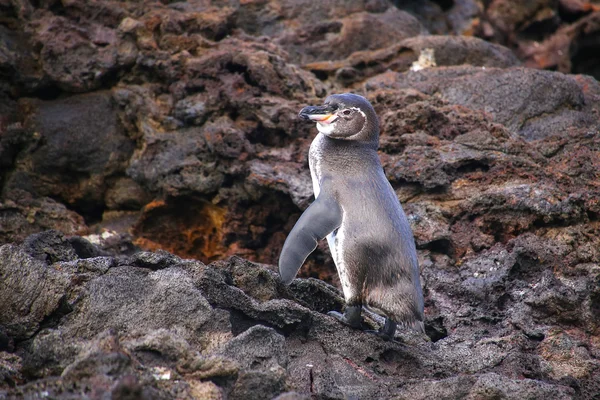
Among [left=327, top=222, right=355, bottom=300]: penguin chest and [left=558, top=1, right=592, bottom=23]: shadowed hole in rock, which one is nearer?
[left=327, top=222, right=355, bottom=300]: penguin chest

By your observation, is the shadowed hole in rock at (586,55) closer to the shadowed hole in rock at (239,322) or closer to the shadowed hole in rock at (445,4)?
the shadowed hole in rock at (445,4)

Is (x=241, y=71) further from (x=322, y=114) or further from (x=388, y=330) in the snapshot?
(x=388, y=330)

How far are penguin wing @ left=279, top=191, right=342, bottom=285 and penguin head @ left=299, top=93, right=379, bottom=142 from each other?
0.68 m

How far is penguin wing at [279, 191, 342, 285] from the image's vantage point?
5.22 metres

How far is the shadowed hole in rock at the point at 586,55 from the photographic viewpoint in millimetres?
13547

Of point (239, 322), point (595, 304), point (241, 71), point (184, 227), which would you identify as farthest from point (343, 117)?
point (184, 227)

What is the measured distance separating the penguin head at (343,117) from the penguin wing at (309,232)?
2.23 ft

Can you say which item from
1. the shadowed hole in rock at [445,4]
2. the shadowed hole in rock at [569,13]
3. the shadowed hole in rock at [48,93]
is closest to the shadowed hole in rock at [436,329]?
the shadowed hole in rock at [48,93]

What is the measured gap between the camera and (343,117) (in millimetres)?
5805

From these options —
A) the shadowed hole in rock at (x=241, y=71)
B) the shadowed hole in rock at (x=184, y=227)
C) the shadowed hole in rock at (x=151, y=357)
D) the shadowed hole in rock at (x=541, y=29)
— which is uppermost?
the shadowed hole in rock at (x=151, y=357)

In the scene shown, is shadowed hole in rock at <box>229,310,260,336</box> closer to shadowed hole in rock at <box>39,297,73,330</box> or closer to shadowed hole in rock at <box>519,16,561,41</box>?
shadowed hole in rock at <box>39,297,73,330</box>

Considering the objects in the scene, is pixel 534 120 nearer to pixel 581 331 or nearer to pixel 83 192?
pixel 581 331

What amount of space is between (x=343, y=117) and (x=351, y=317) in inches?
61.4

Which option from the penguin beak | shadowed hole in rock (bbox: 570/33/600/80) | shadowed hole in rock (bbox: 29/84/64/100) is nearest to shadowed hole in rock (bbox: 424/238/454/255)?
the penguin beak
